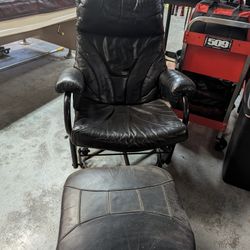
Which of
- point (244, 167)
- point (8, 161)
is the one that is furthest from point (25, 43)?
point (244, 167)

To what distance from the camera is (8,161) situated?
1688 mm

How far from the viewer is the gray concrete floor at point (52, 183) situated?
131cm

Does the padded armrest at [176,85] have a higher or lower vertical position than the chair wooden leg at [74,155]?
higher

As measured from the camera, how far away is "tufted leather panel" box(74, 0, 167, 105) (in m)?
1.61

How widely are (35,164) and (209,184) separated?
3.97 feet

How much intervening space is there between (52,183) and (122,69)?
91 cm

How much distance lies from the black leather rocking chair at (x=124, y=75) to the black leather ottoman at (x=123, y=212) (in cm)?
33

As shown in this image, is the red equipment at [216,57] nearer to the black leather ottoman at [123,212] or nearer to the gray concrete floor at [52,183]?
the gray concrete floor at [52,183]

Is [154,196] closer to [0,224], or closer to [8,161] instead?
[0,224]

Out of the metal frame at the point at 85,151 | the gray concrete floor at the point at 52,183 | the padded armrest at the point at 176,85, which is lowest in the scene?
the gray concrete floor at the point at 52,183

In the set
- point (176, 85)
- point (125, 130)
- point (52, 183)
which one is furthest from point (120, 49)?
point (52, 183)

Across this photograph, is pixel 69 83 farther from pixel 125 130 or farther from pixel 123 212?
pixel 123 212

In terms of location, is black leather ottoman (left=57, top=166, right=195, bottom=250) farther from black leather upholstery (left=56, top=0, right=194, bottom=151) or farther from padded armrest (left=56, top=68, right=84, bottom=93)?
padded armrest (left=56, top=68, right=84, bottom=93)

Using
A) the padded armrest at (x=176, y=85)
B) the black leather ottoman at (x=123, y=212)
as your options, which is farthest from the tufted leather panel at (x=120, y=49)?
the black leather ottoman at (x=123, y=212)
